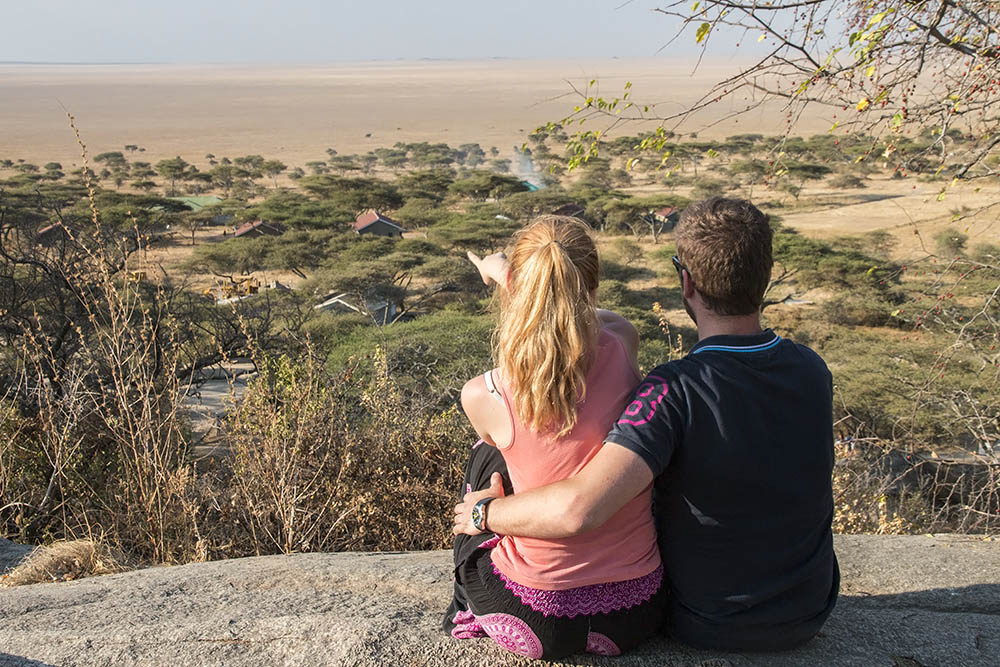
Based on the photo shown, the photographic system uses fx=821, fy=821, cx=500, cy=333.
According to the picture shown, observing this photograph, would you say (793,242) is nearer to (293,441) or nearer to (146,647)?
(293,441)

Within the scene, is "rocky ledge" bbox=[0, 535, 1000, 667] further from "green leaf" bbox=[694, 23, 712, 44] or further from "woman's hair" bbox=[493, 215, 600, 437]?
"green leaf" bbox=[694, 23, 712, 44]

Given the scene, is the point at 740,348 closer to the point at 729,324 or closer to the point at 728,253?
the point at 729,324

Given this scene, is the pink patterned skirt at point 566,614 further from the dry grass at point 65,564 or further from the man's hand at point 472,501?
the dry grass at point 65,564

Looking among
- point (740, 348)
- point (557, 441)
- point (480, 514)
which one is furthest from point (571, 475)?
point (740, 348)

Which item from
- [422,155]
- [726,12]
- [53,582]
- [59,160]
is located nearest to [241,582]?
[53,582]

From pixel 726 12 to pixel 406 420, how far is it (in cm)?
→ 221

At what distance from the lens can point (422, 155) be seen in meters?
49.8

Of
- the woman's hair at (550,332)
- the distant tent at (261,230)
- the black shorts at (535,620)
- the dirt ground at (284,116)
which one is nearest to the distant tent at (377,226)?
the distant tent at (261,230)

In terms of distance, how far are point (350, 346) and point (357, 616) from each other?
29.2ft

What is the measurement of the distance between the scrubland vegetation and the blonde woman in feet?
4.46

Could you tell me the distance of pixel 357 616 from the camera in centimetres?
202

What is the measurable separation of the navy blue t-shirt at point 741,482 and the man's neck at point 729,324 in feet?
0.07

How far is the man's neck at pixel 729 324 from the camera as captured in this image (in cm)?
165

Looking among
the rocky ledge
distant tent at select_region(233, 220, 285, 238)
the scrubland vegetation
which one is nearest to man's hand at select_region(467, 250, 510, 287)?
the rocky ledge
